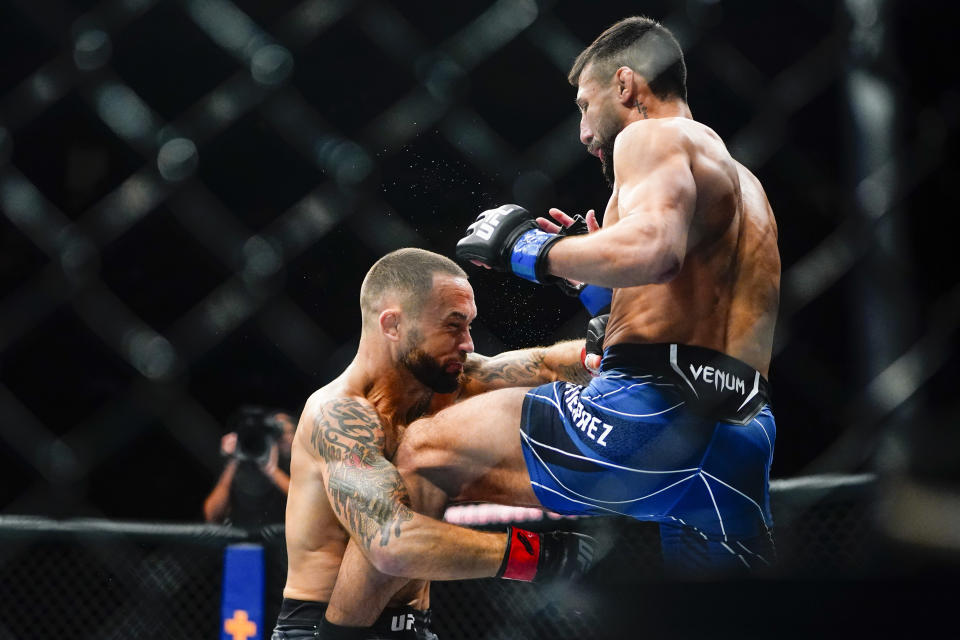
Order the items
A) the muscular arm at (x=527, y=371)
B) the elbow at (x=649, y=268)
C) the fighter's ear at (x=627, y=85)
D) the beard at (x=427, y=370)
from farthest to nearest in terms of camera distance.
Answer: the muscular arm at (x=527, y=371), the beard at (x=427, y=370), the fighter's ear at (x=627, y=85), the elbow at (x=649, y=268)

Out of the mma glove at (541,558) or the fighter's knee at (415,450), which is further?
the fighter's knee at (415,450)

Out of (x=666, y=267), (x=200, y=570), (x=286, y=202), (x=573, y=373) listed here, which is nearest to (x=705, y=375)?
(x=666, y=267)

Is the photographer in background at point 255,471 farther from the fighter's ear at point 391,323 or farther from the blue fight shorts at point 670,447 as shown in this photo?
the blue fight shorts at point 670,447

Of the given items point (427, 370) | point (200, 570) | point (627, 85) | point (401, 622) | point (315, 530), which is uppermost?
point (627, 85)

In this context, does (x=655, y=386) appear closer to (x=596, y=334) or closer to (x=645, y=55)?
(x=596, y=334)

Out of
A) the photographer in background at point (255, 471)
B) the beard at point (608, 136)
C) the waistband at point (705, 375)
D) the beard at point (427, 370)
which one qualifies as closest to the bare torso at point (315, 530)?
the beard at point (427, 370)

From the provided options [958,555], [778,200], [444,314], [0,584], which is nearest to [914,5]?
[444,314]

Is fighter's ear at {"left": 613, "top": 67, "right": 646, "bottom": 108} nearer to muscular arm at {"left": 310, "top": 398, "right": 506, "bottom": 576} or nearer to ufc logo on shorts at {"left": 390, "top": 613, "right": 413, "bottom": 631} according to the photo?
muscular arm at {"left": 310, "top": 398, "right": 506, "bottom": 576}

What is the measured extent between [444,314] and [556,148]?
211 centimetres

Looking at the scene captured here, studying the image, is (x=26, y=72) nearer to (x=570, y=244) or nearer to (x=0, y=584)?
(x=0, y=584)

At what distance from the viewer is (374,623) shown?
2031mm

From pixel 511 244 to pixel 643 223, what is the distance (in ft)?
0.88

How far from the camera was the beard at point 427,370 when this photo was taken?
2.19 meters

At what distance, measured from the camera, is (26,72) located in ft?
15.7
